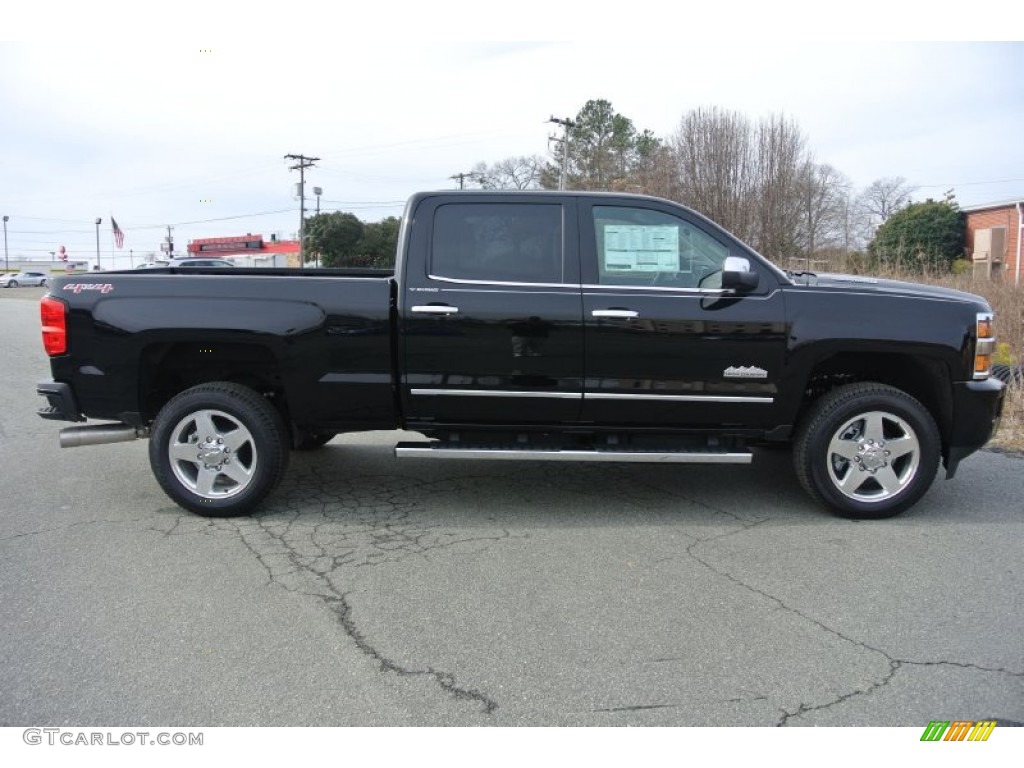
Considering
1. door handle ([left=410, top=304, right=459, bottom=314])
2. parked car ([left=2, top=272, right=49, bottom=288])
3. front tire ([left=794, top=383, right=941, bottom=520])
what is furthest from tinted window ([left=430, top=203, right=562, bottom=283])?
parked car ([left=2, top=272, right=49, bottom=288])

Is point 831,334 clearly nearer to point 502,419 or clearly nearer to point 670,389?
point 670,389

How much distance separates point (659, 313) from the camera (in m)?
4.54

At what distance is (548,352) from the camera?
4.59m

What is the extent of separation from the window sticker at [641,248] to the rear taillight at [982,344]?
190 centimetres

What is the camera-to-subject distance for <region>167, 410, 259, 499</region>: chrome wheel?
4.72m

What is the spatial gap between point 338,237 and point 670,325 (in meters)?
54.8

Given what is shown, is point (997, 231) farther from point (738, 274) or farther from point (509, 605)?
point (509, 605)

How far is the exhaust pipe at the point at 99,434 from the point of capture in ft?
15.8

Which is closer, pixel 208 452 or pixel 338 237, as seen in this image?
pixel 208 452

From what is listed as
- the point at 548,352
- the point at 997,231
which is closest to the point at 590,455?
the point at 548,352

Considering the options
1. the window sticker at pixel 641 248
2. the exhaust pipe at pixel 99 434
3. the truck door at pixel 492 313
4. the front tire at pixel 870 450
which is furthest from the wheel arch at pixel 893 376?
the exhaust pipe at pixel 99 434

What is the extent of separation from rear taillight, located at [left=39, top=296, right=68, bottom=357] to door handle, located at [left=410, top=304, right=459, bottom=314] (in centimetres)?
222

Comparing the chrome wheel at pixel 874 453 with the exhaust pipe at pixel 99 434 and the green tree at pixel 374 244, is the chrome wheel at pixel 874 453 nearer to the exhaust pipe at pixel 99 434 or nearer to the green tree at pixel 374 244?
the exhaust pipe at pixel 99 434

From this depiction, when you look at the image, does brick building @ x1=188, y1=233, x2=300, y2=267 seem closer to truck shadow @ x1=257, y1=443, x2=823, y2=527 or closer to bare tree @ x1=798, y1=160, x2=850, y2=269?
bare tree @ x1=798, y1=160, x2=850, y2=269
